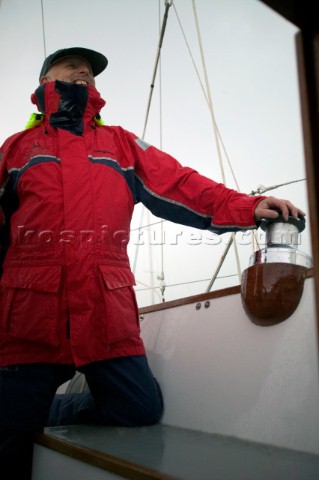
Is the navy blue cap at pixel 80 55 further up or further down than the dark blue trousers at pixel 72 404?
further up

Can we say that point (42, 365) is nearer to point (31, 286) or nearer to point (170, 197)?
point (31, 286)

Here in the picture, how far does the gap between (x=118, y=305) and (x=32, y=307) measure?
0.85 feet

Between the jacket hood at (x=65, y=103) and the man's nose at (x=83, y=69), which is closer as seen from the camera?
Result: the jacket hood at (x=65, y=103)

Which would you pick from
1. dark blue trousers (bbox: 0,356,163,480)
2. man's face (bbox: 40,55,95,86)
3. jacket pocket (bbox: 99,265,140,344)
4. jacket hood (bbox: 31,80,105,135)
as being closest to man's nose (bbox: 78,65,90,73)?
man's face (bbox: 40,55,95,86)

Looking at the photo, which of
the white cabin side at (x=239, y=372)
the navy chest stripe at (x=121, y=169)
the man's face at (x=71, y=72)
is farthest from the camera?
the man's face at (x=71, y=72)

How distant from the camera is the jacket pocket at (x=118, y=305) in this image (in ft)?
4.43

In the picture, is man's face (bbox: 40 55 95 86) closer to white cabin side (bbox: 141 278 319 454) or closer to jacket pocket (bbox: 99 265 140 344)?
jacket pocket (bbox: 99 265 140 344)

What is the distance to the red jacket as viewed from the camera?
4.35 ft

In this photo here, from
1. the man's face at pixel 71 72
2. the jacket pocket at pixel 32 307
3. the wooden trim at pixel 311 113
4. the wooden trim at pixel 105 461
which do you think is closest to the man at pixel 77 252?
the jacket pocket at pixel 32 307

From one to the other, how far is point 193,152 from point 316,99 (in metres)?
4.17

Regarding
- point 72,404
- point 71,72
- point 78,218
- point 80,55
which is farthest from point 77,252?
point 80,55

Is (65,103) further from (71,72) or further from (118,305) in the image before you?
(118,305)

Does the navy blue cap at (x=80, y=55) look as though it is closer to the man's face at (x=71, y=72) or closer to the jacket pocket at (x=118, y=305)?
the man's face at (x=71, y=72)

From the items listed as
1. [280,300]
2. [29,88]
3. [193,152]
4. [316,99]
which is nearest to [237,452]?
[280,300]
